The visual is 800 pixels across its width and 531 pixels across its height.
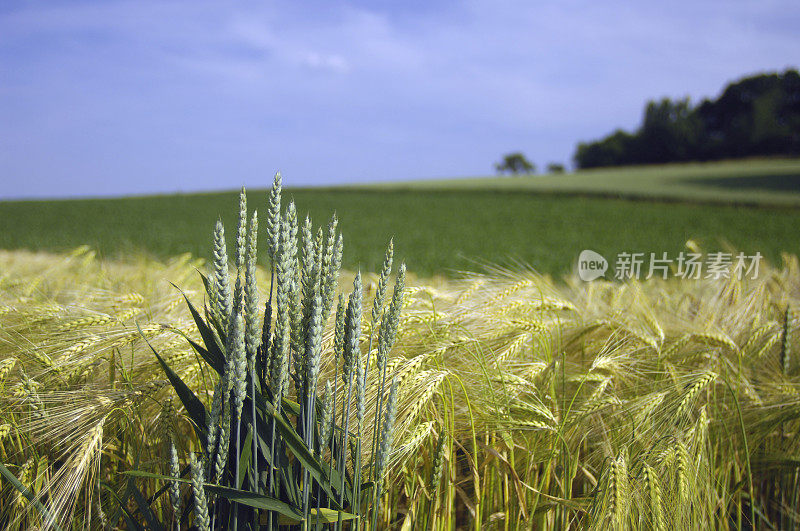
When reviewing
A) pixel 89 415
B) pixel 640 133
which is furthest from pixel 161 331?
pixel 640 133

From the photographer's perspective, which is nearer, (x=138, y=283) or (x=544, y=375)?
(x=544, y=375)

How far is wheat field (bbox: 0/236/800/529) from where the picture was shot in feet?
4.74

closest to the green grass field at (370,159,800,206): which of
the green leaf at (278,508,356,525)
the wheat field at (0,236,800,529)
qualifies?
the wheat field at (0,236,800,529)

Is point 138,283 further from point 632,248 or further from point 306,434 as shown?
point 632,248

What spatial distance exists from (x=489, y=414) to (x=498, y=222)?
2048 cm

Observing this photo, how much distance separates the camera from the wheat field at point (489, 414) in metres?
1.44

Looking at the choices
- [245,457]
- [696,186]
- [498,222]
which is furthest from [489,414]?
[696,186]

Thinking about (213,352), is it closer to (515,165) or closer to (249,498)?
(249,498)

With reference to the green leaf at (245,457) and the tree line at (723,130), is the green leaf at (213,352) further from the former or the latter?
the tree line at (723,130)

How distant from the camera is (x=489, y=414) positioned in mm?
1635

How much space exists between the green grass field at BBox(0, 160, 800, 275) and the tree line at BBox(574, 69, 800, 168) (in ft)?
61.2

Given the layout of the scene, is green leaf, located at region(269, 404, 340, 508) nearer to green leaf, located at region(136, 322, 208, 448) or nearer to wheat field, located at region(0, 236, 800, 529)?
green leaf, located at region(136, 322, 208, 448)

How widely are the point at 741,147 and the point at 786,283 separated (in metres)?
60.5

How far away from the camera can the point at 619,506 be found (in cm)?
130
